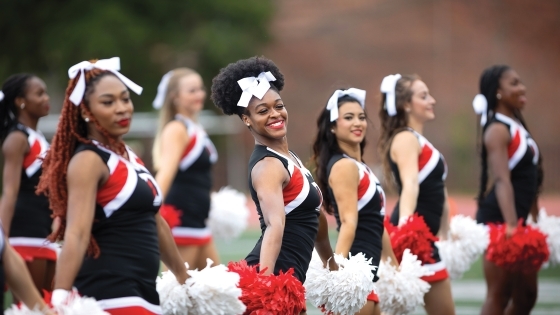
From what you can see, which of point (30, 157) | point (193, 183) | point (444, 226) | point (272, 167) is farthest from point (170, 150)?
point (272, 167)

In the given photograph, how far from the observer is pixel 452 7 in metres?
23.5

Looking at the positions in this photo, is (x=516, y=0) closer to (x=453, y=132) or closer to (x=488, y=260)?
(x=453, y=132)

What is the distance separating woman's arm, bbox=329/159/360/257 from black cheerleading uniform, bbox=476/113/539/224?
1.93 m

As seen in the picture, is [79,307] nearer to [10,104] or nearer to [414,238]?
[414,238]

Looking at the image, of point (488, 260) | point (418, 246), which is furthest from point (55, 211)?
point (488, 260)

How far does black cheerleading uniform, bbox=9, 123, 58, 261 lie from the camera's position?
18.2 ft

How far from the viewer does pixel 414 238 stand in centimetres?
513

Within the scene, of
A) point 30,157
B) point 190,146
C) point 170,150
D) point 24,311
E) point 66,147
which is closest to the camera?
point 24,311

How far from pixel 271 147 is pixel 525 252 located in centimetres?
280

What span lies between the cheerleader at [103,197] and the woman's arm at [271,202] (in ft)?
1.53

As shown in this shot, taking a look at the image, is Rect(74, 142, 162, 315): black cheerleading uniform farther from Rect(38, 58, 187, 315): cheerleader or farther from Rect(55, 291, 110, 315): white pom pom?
Rect(55, 291, 110, 315): white pom pom

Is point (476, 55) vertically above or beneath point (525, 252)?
above

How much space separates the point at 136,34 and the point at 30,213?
18078 mm

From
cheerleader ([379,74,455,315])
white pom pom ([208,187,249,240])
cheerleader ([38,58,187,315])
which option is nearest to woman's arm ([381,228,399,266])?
cheerleader ([379,74,455,315])
